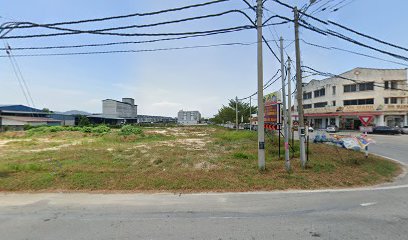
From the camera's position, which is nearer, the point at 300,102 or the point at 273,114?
the point at 300,102

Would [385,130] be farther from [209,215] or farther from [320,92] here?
[209,215]

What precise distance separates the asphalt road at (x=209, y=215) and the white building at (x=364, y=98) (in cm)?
3549

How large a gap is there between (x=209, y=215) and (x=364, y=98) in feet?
149

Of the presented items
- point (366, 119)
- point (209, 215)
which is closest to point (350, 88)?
point (366, 119)

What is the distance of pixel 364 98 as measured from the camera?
39.2 m

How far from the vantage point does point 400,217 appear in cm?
455

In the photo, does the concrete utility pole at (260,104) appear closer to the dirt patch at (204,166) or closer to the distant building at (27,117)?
the dirt patch at (204,166)

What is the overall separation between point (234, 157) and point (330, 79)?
43804 mm

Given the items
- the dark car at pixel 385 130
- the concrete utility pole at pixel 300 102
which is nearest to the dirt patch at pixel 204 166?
the concrete utility pole at pixel 300 102

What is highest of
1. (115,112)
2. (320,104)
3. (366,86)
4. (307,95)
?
(307,95)

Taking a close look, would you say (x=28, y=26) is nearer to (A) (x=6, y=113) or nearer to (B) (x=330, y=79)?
(B) (x=330, y=79)

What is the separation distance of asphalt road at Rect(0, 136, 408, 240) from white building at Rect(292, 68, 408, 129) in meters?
35.5

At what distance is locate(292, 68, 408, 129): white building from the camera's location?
1444 inches

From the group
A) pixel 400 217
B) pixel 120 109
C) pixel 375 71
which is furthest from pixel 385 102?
pixel 120 109
